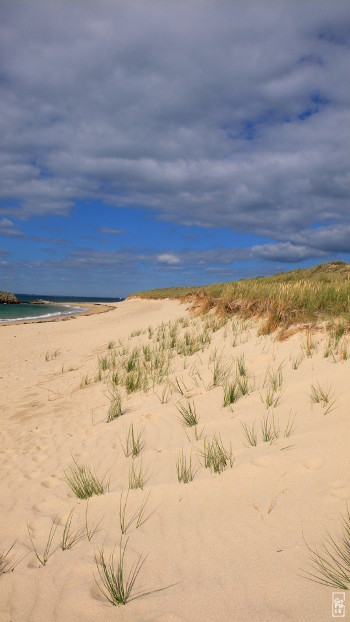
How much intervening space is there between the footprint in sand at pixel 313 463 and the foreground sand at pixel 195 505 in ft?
0.05

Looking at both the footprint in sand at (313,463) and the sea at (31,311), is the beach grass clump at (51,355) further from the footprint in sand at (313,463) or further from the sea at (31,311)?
the sea at (31,311)

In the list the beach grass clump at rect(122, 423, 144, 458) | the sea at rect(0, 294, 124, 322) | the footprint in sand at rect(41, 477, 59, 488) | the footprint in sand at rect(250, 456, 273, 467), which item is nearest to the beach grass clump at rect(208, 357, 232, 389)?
the beach grass clump at rect(122, 423, 144, 458)

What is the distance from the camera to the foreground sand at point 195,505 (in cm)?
174

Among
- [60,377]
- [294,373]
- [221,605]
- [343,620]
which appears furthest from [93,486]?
[60,377]

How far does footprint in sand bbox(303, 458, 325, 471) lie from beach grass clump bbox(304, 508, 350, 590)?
2.02 ft

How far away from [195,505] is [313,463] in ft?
3.33

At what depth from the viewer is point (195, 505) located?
8.30 feet

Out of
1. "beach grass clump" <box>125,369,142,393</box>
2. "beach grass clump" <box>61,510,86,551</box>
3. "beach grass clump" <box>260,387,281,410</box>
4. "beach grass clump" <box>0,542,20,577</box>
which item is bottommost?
"beach grass clump" <box>0,542,20,577</box>

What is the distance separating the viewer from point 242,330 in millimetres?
8000

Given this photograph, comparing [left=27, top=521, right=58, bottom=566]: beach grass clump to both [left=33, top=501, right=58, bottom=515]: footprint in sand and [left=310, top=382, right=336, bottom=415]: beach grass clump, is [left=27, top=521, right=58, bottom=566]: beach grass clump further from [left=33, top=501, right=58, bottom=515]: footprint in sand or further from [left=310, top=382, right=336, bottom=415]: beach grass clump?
[left=310, top=382, right=336, bottom=415]: beach grass clump

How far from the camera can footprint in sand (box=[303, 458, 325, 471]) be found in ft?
8.42

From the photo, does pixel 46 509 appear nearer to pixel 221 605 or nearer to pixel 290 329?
pixel 221 605

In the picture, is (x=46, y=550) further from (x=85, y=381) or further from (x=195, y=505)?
(x=85, y=381)

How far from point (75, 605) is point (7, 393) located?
6097mm
